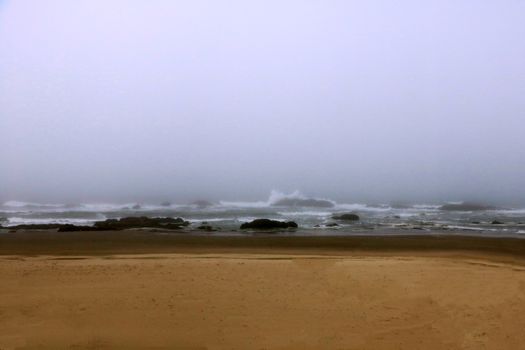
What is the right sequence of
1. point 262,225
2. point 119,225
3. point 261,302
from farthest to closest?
1. point 119,225
2. point 262,225
3. point 261,302

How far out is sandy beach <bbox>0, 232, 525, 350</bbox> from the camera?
5.63 m

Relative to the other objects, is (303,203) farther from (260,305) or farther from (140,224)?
(260,305)

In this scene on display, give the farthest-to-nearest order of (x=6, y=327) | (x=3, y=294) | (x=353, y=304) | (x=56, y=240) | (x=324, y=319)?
(x=56, y=240)
(x=3, y=294)
(x=353, y=304)
(x=324, y=319)
(x=6, y=327)

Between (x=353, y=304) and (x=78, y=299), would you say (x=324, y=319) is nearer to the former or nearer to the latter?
(x=353, y=304)

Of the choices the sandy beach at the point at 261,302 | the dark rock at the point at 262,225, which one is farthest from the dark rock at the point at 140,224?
the sandy beach at the point at 261,302

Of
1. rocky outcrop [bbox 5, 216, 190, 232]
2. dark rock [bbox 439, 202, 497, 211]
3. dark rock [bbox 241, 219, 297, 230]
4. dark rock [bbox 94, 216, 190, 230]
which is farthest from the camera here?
dark rock [bbox 439, 202, 497, 211]

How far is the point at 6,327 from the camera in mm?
5906

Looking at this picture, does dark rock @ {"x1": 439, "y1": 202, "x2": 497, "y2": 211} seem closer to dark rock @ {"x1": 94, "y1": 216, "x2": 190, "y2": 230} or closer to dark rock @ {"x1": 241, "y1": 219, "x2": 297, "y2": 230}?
dark rock @ {"x1": 241, "y1": 219, "x2": 297, "y2": 230}

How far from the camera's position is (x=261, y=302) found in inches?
277

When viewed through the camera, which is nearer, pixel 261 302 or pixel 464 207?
pixel 261 302

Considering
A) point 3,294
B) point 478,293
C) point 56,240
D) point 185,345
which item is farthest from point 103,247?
point 478,293

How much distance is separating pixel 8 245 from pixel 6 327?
32.6ft

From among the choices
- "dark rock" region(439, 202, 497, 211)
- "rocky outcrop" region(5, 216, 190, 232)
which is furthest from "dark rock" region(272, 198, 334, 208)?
"rocky outcrop" region(5, 216, 190, 232)

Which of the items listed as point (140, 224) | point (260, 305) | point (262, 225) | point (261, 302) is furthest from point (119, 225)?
point (260, 305)
